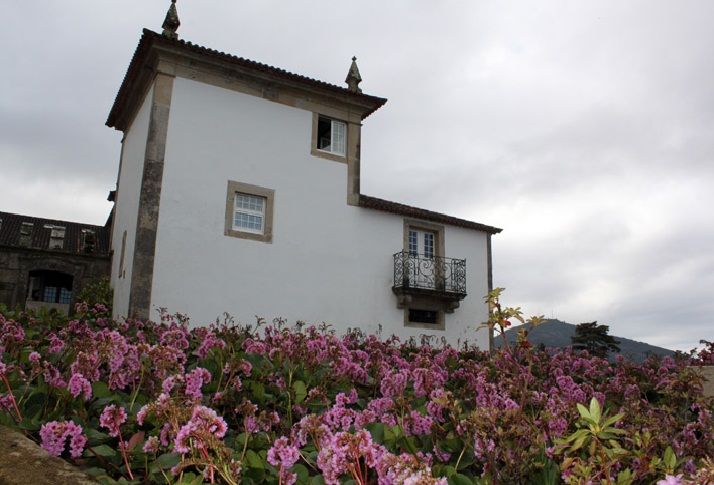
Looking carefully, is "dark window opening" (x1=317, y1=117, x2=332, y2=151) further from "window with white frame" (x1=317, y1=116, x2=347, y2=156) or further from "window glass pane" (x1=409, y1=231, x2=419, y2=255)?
"window glass pane" (x1=409, y1=231, x2=419, y2=255)

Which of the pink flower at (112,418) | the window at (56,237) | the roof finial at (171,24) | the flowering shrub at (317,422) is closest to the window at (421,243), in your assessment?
the roof finial at (171,24)

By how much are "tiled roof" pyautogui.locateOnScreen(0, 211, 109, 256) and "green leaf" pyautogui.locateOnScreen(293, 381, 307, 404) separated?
50.4ft

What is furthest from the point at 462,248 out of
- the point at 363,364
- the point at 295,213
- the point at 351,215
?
the point at 363,364

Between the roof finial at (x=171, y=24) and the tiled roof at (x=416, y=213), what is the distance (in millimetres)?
6898

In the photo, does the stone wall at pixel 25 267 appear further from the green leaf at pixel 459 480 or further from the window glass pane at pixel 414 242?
the green leaf at pixel 459 480

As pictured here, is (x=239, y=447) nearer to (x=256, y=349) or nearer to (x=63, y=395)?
(x=63, y=395)

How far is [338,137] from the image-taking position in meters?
17.5

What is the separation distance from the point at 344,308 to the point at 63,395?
13.1 meters

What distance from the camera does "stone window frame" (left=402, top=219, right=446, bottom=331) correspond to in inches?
686

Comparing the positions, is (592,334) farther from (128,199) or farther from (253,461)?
(253,461)

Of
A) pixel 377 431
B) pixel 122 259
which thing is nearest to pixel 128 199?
pixel 122 259

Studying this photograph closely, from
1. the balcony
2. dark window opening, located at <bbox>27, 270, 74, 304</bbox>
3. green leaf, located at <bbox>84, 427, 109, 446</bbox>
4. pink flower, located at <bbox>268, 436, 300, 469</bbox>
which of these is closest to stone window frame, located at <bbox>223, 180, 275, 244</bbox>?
the balcony

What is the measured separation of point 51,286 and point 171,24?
11.5 m

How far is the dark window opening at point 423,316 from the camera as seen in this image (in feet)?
58.1
